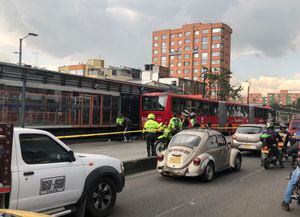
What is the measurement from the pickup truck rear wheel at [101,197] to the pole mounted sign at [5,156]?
1.66m

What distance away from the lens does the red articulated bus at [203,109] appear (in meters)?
24.6

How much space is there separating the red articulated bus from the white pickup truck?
17.6 metres

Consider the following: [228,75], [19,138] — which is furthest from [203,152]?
[228,75]

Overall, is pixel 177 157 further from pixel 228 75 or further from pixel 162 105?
pixel 228 75

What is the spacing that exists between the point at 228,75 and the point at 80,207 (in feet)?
188

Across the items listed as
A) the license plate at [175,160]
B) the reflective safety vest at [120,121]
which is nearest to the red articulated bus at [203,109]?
the reflective safety vest at [120,121]

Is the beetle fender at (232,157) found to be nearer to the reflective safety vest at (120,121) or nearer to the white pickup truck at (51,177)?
the white pickup truck at (51,177)

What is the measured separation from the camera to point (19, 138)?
5391 mm

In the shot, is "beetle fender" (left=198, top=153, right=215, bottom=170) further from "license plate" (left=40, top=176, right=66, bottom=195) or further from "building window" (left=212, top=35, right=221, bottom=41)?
"building window" (left=212, top=35, right=221, bottom=41)

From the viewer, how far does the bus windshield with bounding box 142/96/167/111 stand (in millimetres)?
24617

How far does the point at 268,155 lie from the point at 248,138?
3.80m

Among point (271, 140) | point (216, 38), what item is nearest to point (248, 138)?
point (271, 140)

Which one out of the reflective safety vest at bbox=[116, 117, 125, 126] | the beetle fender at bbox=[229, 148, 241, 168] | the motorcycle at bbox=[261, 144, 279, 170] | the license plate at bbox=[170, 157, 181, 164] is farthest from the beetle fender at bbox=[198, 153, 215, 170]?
the reflective safety vest at bbox=[116, 117, 125, 126]

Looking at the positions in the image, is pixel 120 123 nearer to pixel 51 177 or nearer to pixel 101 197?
pixel 101 197
